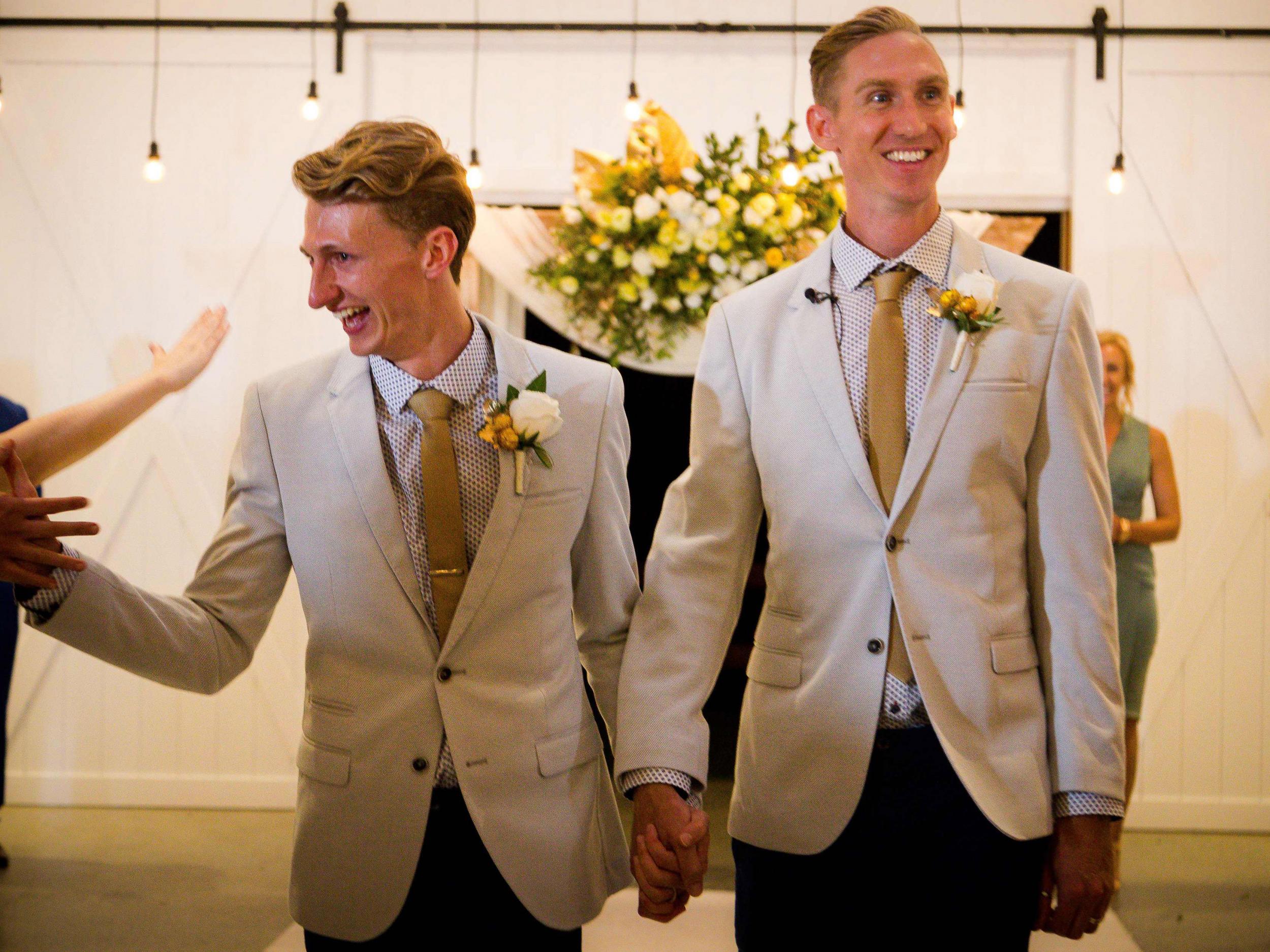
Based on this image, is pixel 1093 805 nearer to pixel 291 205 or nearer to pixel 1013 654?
pixel 1013 654

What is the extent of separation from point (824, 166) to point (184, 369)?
126 inches

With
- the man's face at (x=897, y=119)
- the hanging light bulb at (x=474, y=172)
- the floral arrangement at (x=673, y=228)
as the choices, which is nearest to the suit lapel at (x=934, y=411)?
the man's face at (x=897, y=119)

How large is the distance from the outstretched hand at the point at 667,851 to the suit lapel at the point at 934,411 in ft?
1.93

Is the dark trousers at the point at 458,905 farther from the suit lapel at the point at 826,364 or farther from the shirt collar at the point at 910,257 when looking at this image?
the shirt collar at the point at 910,257

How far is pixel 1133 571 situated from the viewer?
177 inches

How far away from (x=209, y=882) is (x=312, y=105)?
3295 millimetres

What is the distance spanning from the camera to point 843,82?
6.59ft

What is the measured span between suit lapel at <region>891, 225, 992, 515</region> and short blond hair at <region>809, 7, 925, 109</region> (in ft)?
1.63

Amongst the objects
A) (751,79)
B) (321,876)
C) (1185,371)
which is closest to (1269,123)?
(1185,371)

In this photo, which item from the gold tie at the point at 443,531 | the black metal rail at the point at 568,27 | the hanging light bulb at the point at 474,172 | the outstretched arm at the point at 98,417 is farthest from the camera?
the black metal rail at the point at 568,27

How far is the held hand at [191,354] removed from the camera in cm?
314

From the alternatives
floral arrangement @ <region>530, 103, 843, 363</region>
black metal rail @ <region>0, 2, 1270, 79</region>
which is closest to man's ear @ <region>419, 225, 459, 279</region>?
floral arrangement @ <region>530, 103, 843, 363</region>

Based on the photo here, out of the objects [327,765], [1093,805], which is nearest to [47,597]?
[327,765]

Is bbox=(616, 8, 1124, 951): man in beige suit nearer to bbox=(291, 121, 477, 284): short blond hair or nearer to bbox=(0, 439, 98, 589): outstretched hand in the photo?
bbox=(291, 121, 477, 284): short blond hair
